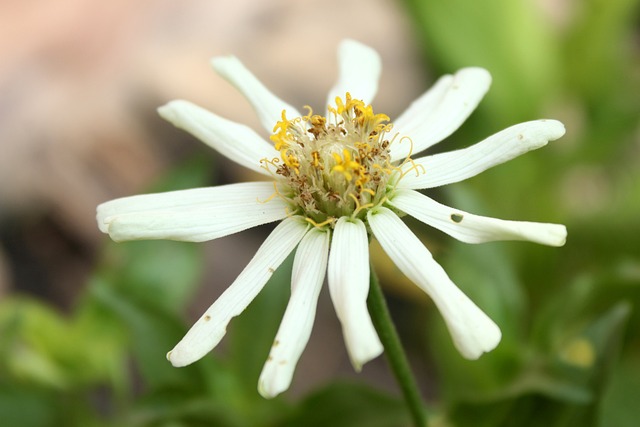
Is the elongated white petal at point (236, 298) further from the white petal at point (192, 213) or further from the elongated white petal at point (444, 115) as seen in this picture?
the elongated white petal at point (444, 115)

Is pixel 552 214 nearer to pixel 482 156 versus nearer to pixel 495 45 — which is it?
pixel 495 45

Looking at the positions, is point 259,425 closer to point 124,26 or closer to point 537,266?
point 537,266

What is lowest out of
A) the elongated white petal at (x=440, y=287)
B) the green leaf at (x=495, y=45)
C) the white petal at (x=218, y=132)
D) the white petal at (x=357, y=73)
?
the elongated white petal at (x=440, y=287)

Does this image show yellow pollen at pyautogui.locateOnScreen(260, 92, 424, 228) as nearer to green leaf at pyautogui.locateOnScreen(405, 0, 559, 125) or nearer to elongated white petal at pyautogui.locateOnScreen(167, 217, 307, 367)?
elongated white petal at pyautogui.locateOnScreen(167, 217, 307, 367)

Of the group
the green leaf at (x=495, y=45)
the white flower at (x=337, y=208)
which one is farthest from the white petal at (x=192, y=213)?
the green leaf at (x=495, y=45)

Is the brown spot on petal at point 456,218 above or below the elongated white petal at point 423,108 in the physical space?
below

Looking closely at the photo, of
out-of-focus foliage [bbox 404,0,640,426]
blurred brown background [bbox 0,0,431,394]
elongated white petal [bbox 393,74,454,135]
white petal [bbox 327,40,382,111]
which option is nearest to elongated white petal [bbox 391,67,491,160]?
elongated white petal [bbox 393,74,454,135]
